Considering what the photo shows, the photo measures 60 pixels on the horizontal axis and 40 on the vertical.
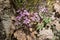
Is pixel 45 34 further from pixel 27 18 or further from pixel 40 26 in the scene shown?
pixel 27 18

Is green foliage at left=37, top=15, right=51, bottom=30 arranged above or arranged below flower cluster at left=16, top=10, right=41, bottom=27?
below

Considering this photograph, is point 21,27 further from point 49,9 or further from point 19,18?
point 49,9

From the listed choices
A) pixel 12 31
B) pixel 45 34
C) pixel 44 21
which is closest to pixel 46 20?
pixel 44 21

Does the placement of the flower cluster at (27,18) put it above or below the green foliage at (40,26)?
above

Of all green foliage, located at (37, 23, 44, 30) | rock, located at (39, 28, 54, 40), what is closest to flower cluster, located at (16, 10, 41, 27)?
green foliage, located at (37, 23, 44, 30)

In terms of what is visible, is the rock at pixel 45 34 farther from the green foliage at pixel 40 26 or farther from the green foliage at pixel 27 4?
the green foliage at pixel 27 4

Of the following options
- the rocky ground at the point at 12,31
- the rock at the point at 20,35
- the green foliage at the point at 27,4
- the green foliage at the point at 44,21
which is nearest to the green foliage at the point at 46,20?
the green foliage at the point at 44,21

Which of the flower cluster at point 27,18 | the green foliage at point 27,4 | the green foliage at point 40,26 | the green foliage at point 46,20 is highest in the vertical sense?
the green foliage at point 27,4

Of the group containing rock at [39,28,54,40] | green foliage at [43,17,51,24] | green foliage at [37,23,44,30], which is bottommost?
rock at [39,28,54,40]

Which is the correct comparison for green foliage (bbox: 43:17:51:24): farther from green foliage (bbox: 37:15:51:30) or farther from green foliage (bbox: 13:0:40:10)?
green foliage (bbox: 13:0:40:10)
